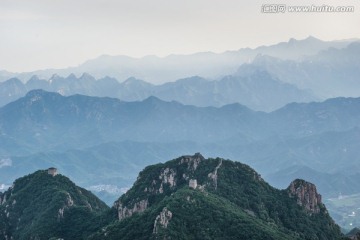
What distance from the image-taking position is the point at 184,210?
137000mm

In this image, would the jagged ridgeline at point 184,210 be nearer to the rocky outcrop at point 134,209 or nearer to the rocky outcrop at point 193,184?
the rocky outcrop at point 134,209

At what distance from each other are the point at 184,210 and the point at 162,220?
684 cm

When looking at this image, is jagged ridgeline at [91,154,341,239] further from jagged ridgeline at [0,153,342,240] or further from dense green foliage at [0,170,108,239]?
dense green foliage at [0,170,108,239]

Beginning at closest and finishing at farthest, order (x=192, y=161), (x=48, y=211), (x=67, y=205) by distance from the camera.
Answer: (x=192, y=161) → (x=48, y=211) → (x=67, y=205)

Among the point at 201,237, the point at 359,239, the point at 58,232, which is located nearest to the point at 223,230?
the point at 201,237

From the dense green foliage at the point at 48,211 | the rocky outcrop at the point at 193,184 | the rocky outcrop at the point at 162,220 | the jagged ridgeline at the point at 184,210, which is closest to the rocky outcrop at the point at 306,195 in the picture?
the jagged ridgeline at the point at 184,210

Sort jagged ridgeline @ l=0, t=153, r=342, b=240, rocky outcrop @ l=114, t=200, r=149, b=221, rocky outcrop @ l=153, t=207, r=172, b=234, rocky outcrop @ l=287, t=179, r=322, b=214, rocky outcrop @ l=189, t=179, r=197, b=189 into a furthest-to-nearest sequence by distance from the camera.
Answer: rocky outcrop @ l=287, t=179, r=322, b=214
rocky outcrop @ l=114, t=200, r=149, b=221
rocky outcrop @ l=189, t=179, r=197, b=189
jagged ridgeline @ l=0, t=153, r=342, b=240
rocky outcrop @ l=153, t=207, r=172, b=234

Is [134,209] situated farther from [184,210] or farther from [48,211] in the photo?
[184,210]

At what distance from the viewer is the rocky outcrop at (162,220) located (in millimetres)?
129875

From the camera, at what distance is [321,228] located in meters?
160

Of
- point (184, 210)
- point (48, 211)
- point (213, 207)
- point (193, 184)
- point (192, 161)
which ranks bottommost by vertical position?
point (184, 210)

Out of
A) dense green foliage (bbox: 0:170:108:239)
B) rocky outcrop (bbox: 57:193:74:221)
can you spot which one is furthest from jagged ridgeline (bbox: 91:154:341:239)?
rocky outcrop (bbox: 57:193:74:221)

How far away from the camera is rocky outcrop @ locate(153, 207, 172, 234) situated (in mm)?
129875

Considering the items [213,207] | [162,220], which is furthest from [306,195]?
[162,220]
